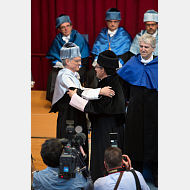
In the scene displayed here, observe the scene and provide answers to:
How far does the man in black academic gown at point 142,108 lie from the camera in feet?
12.2

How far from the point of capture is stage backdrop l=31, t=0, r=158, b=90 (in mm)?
6969

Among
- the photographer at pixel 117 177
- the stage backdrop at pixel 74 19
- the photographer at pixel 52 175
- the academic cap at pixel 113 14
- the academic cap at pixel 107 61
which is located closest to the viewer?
the photographer at pixel 117 177

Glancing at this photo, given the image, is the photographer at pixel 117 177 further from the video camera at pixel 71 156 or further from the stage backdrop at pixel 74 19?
the stage backdrop at pixel 74 19

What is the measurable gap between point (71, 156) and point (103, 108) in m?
1.09

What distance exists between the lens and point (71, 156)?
2.21 metres

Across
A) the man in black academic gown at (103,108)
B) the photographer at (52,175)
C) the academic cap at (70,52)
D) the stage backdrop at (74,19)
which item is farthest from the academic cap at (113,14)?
the photographer at (52,175)

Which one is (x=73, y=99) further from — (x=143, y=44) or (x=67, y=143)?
(x=143, y=44)

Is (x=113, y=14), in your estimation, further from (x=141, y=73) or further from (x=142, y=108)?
(x=142, y=108)

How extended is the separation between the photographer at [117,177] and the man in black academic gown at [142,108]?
60.6 inches

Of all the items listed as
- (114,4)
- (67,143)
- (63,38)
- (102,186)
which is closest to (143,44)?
(67,143)

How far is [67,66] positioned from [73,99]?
0.48m

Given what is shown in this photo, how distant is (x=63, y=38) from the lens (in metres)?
6.23

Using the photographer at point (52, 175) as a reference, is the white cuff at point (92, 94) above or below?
above

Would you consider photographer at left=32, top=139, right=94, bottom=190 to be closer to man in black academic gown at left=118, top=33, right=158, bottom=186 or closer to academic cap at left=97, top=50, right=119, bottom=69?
academic cap at left=97, top=50, right=119, bottom=69
